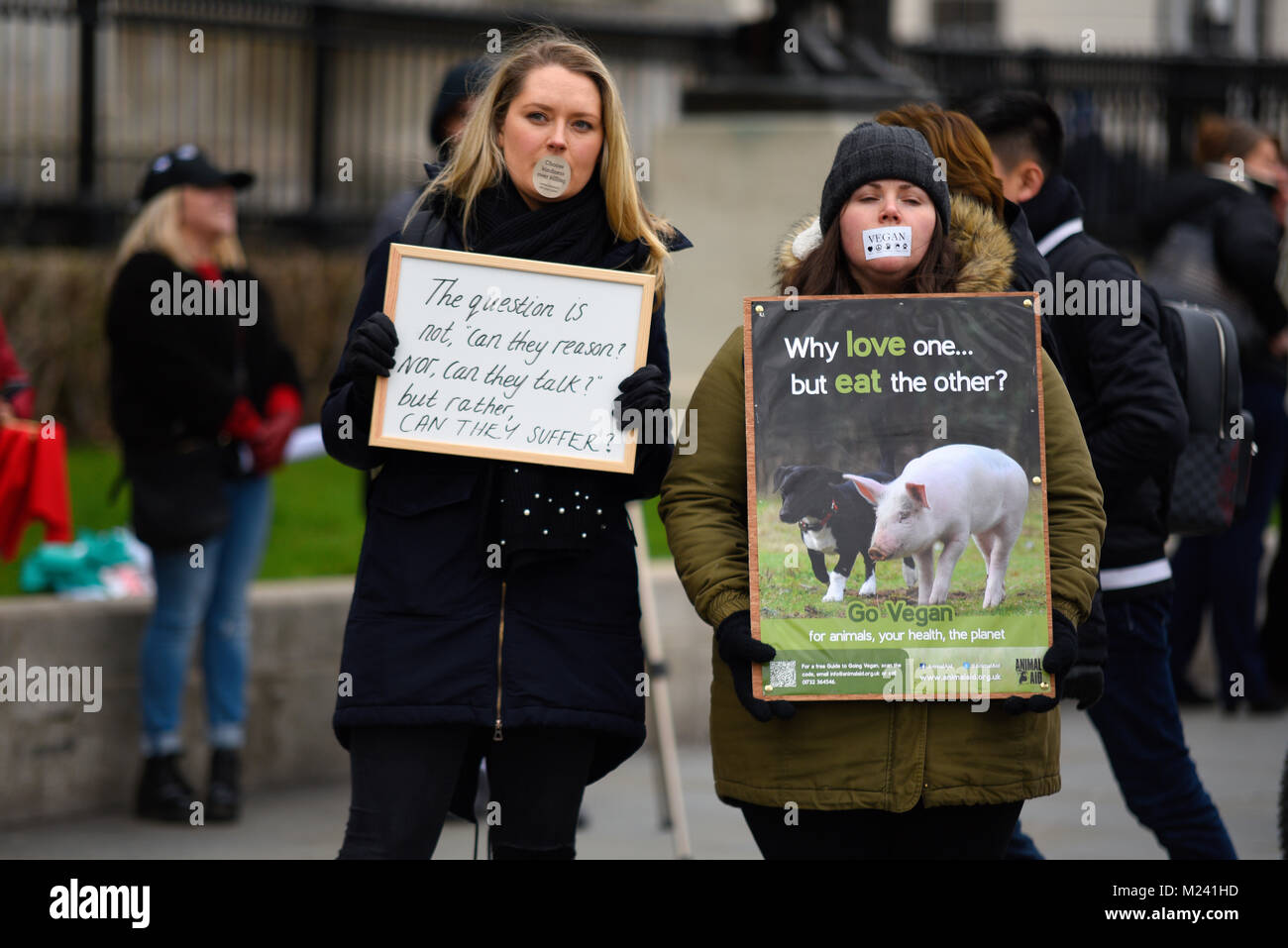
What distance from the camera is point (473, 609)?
10.9 feet

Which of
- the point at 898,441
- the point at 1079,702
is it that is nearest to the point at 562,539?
the point at 898,441

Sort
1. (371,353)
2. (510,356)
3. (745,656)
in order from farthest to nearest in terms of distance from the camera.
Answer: (510,356)
(371,353)
(745,656)

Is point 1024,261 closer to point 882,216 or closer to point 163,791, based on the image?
point 882,216

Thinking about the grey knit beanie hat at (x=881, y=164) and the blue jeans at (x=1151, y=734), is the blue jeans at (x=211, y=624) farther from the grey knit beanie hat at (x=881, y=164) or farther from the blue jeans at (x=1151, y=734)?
the grey knit beanie hat at (x=881, y=164)

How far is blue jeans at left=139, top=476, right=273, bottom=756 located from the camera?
567 cm

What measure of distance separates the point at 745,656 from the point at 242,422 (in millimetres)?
3122

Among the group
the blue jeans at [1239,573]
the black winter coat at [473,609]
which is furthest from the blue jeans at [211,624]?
the blue jeans at [1239,573]

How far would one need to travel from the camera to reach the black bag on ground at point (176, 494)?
18.2 ft

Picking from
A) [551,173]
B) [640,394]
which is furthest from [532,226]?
[640,394]

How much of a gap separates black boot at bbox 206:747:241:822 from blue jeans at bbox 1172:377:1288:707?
12.8ft

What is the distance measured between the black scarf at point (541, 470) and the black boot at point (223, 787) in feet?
9.14

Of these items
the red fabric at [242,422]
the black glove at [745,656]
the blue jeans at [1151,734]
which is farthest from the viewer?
the red fabric at [242,422]

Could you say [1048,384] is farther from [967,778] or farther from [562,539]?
[562,539]
